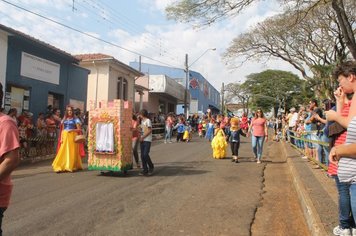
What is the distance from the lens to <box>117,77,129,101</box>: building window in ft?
91.4

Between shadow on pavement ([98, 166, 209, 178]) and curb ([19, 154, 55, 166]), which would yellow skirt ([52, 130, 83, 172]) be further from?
curb ([19, 154, 55, 166])

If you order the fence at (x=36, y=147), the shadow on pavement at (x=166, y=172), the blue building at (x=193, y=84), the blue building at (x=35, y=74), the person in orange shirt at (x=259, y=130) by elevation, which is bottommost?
the shadow on pavement at (x=166, y=172)

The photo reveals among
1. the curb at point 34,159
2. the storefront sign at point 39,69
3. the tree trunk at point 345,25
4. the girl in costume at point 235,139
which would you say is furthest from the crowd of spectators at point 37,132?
the tree trunk at point 345,25

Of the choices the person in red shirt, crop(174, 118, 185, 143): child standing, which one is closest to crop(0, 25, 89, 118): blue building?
crop(174, 118, 185, 143): child standing

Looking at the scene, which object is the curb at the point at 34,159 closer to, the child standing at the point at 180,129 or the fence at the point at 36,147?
the fence at the point at 36,147

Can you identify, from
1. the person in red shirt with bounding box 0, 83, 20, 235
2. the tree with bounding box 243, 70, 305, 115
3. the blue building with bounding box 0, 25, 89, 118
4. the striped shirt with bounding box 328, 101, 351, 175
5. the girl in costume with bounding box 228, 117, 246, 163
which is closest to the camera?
the person in red shirt with bounding box 0, 83, 20, 235

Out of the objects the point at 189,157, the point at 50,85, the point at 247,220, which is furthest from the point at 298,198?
the point at 50,85

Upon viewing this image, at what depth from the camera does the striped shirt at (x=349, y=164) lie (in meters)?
3.62

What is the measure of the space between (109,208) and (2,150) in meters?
4.07

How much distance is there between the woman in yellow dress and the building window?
16189mm

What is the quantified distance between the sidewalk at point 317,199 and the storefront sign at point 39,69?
38.4ft

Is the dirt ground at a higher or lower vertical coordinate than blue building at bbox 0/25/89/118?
lower

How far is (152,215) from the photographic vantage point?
671cm

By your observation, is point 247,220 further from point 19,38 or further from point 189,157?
point 19,38
